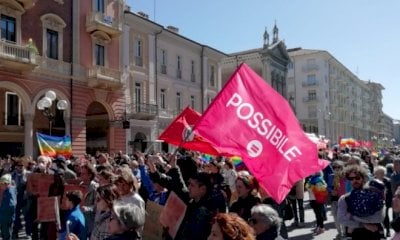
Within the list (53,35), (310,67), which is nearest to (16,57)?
(53,35)

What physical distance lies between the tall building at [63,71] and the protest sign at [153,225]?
574 inches

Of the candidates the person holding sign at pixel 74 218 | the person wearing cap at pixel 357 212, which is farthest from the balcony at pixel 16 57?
the person wearing cap at pixel 357 212

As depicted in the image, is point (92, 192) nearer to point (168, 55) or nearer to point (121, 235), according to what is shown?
point (121, 235)

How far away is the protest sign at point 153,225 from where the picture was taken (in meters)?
5.42

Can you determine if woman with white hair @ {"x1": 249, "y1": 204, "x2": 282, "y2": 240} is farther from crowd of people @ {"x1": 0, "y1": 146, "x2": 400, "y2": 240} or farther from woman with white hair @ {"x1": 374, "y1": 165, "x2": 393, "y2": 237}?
woman with white hair @ {"x1": 374, "y1": 165, "x2": 393, "y2": 237}

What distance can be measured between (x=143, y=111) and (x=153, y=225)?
22864mm

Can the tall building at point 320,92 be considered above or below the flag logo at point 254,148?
above

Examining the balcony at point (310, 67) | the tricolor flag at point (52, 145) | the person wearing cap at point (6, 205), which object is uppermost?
the balcony at point (310, 67)

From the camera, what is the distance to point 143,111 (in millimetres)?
28047

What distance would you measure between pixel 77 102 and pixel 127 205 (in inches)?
813

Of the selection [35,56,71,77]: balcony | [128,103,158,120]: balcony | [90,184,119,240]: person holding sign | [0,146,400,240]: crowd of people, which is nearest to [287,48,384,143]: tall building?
[128,103,158,120]: balcony

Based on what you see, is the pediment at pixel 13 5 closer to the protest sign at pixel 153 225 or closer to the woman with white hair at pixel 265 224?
the protest sign at pixel 153 225

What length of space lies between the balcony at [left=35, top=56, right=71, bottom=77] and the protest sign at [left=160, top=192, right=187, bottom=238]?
17.9 metres

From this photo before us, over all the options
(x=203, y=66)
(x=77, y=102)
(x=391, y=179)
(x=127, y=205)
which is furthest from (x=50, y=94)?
(x=203, y=66)
